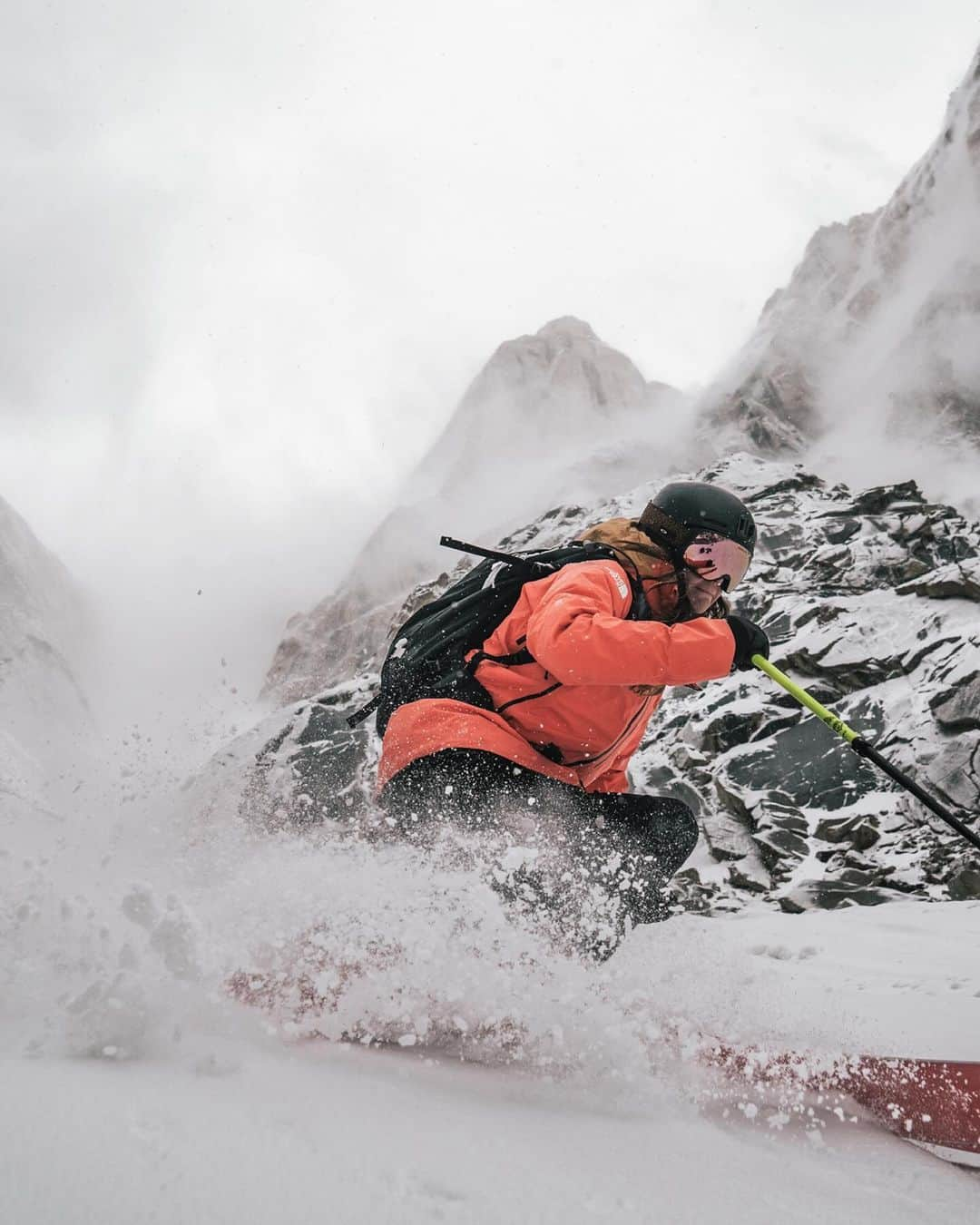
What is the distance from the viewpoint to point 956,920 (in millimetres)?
6512

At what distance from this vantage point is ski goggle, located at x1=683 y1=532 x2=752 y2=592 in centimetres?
297

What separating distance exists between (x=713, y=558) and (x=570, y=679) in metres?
0.81

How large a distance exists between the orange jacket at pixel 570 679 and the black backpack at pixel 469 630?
0.13 ft

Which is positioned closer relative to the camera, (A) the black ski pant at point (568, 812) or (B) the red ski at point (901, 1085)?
(B) the red ski at point (901, 1085)

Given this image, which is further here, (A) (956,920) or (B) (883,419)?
(B) (883,419)

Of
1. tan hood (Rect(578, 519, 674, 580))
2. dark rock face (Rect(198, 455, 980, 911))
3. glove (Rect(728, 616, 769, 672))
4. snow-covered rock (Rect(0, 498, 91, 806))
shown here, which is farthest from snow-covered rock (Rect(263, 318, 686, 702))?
glove (Rect(728, 616, 769, 672))

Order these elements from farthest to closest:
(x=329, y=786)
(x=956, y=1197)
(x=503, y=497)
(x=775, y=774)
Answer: (x=503, y=497)
(x=329, y=786)
(x=775, y=774)
(x=956, y=1197)

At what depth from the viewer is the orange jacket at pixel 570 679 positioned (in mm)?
2541

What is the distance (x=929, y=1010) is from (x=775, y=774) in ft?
54.1

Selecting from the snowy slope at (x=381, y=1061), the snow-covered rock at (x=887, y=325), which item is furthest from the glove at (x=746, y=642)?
the snow-covered rock at (x=887, y=325)

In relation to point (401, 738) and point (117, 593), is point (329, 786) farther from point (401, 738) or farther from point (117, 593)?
point (117, 593)

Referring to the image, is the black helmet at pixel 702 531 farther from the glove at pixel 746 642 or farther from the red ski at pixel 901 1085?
the red ski at pixel 901 1085

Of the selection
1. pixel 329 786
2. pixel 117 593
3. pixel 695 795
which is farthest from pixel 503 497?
pixel 695 795

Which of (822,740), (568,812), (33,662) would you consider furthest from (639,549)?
(33,662)
